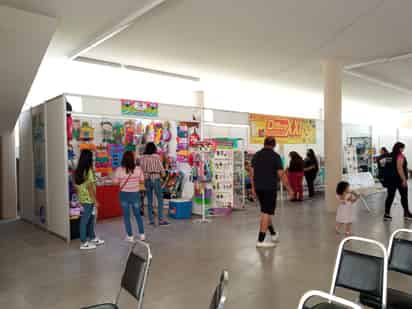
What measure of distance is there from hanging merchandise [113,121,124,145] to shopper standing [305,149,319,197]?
210 inches

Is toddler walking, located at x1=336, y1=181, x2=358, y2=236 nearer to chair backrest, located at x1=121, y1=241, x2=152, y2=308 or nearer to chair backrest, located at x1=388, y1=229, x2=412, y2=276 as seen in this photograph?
chair backrest, located at x1=388, y1=229, x2=412, y2=276

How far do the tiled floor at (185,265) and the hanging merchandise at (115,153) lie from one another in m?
1.73

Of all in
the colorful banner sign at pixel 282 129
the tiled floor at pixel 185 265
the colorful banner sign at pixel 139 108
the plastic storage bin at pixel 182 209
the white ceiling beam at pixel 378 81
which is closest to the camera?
the tiled floor at pixel 185 265

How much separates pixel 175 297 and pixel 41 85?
22.9ft

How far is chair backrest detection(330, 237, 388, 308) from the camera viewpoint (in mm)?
2031

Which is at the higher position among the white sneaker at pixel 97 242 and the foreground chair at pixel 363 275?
the foreground chair at pixel 363 275

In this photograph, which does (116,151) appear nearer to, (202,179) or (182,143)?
(182,143)

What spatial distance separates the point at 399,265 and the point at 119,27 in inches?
187

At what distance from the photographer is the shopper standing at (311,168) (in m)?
9.79

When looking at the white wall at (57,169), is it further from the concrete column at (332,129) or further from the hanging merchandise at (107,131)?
the concrete column at (332,129)

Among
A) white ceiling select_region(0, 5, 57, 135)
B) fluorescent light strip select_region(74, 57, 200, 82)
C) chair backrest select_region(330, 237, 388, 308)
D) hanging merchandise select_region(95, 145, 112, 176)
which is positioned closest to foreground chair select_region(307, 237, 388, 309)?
chair backrest select_region(330, 237, 388, 308)

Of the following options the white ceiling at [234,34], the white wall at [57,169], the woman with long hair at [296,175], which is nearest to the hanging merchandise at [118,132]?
the white ceiling at [234,34]

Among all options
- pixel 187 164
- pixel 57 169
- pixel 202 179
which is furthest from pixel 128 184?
pixel 187 164

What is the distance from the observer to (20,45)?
15.0 ft
